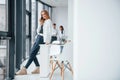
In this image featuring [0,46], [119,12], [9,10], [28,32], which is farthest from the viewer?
[28,32]

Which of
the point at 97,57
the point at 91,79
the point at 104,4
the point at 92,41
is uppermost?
the point at 104,4

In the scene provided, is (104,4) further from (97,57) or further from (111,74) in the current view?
(111,74)

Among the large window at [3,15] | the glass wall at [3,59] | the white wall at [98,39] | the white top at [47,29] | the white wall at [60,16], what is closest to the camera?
the white wall at [98,39]

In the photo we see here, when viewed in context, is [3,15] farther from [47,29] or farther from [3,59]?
[47,29]

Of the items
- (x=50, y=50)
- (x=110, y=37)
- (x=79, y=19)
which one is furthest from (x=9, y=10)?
(x=110, y=37)

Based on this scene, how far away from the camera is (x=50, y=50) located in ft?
16.0

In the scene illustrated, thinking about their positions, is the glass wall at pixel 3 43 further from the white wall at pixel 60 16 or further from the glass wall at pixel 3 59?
the white wall at pixel 60 16

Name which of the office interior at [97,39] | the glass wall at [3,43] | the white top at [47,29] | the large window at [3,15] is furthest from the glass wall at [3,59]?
the office interior at [97,39]

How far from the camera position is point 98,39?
2.79 metres

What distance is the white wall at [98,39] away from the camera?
2.77 meters

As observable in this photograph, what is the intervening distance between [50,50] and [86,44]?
216 centimetres

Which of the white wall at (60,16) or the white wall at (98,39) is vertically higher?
the white wall at (60,16)

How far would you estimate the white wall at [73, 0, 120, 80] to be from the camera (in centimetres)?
277

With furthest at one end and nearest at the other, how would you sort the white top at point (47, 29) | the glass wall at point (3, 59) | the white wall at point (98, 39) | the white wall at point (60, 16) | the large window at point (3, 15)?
the white wall at point (60, 16), the white top at point (47, 29), the large window at point (3, 15), the glass wall at point (3, 59), the white wall at point (98, 39)
